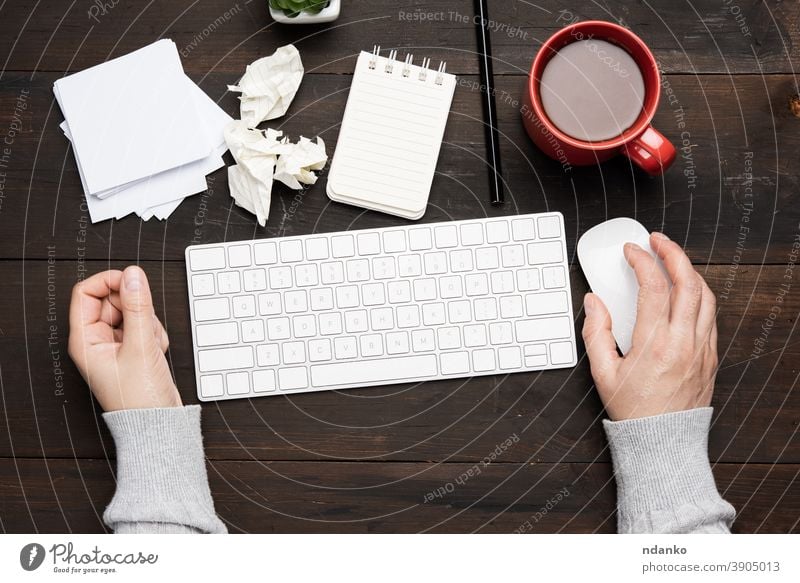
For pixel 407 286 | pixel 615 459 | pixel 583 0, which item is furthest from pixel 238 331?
pixel 583 0

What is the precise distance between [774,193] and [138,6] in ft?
2.50

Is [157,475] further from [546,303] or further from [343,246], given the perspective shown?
[546,303]

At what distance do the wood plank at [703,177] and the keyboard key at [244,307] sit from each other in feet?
1.03

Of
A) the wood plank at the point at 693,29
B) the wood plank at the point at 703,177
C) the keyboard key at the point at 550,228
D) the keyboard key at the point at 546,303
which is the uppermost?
A: the wood plank at the point at 693,29

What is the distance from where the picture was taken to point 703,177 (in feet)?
2.62

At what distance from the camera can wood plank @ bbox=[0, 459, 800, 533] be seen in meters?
0.78

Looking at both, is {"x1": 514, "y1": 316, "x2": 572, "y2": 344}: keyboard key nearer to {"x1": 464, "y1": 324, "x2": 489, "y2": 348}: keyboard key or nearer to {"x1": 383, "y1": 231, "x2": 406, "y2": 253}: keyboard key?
{"x1": 464, "y1": 324, "x2": 489, "y2": 348}: keyboard key

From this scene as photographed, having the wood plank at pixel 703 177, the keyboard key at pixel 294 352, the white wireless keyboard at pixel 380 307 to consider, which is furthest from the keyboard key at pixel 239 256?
the wood plank at pixel 703 177

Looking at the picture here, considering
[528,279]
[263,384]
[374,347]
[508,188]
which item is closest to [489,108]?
[508,188]

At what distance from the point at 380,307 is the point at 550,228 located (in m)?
0.21

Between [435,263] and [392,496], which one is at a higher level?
[435,263]

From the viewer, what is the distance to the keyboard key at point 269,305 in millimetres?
774

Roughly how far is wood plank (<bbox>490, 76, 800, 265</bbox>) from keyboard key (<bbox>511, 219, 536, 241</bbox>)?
2cm

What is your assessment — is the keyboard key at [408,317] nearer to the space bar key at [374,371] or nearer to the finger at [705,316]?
the space bar key at [374,371]
